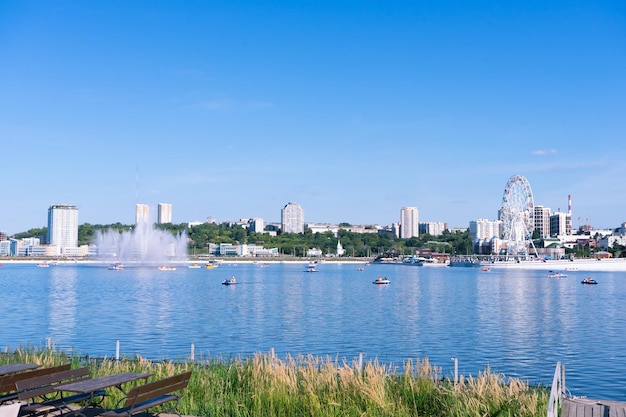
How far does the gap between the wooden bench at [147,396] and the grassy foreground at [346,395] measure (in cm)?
130

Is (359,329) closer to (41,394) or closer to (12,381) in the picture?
(41,394)

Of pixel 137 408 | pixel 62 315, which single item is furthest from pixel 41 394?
pixel 62 315

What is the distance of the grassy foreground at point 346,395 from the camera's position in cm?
1273

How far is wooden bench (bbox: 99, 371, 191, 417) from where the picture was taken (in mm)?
10859

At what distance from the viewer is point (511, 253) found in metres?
190

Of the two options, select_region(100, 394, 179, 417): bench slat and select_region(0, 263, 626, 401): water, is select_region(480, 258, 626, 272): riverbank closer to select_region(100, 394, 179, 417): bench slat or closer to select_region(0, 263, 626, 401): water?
select_region(0, 263, 626, 401): water

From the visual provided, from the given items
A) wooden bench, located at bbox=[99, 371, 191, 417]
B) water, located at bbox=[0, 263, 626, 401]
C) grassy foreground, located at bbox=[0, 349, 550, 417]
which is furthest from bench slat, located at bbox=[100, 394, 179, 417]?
water, located at bbox=[0, 263, 626, 401]

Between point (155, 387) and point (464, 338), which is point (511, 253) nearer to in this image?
point (464, 338)

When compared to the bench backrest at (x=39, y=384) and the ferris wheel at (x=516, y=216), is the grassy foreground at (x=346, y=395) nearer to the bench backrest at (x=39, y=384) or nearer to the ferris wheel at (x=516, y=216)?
the bench backrest at (x=39, y=384)

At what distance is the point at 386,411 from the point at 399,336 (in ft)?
85.1

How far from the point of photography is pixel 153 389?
11.3 meters

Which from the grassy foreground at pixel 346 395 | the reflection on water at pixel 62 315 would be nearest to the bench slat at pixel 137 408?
the grassy foreground at pixel 346 395

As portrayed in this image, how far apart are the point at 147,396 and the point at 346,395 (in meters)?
4.19

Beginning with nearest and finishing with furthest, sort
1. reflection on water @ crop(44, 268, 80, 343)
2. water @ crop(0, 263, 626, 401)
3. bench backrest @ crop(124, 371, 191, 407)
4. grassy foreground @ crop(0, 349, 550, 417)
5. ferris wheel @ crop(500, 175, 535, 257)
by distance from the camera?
bench backrest @ crop(124, 371, 191, 407) → grassy foreground @ crop(0, 349, 550, 417) → water @ crop(0, 263, 626, 401) → reflection on water @ crop(44, 268, 80, 343) → ferris wheel @ crop(500, 175, 535, 257)
